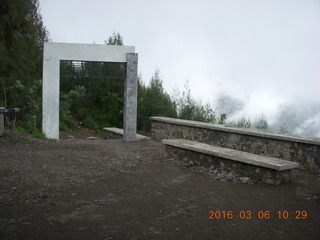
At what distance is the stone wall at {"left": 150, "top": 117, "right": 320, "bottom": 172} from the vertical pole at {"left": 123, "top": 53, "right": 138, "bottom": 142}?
1.09m

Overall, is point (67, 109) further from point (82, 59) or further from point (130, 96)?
point (130, 96)

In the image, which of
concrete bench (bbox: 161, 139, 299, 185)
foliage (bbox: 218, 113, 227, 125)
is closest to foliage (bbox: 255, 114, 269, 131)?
foliage (bbox: 218, 113, 227, 125)

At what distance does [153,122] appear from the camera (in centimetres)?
1064

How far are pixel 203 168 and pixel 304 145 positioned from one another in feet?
6.71

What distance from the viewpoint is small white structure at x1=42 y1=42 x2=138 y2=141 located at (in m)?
9.70

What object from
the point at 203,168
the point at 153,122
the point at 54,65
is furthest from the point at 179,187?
the point at 54,65

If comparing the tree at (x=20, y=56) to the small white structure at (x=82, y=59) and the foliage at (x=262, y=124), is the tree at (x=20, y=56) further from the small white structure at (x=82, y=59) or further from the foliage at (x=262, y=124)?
the foliage at (x=262, y=124)

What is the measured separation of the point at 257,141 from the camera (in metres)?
7.21

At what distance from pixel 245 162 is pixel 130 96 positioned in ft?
16.8

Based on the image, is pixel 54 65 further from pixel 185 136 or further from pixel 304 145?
pixel 304 145

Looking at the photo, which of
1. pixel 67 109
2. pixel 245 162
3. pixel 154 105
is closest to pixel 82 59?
pixel 154 105

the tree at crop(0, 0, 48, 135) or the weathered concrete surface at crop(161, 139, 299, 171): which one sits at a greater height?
the tree at crop(0, 0, 48, 135)

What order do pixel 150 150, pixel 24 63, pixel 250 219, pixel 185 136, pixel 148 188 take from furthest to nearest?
pixel 24 63 → pixel 185 136 → pixel 150 150 → pixel 148 188 → pixel 250 219
